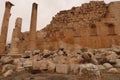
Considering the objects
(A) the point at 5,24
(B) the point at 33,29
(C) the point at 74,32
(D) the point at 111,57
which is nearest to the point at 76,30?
(C) the point at 74,32

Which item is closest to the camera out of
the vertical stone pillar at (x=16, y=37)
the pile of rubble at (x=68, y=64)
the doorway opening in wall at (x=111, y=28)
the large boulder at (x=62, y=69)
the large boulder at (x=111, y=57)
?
the large boulder at (x=62, y=69)

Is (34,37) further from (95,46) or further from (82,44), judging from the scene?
(95,46)

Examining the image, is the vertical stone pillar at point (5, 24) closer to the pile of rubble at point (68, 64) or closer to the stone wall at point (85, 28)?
the stone wall at point (85, 28)

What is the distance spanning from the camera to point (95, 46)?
19.2 m

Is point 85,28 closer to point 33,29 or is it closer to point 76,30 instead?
point 76,30

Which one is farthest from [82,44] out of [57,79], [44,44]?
[57,79]

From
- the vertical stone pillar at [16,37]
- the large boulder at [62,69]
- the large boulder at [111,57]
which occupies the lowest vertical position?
the large boulder at [62,69]

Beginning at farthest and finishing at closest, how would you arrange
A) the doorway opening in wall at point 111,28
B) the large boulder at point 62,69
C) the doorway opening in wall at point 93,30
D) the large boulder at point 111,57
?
the doorway opening in wall at point 93,30
the doorway opening in wall at point 111,28
the large boulder at point 111,57
the large boulder at point 62,69

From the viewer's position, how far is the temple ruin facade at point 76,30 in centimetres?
1955

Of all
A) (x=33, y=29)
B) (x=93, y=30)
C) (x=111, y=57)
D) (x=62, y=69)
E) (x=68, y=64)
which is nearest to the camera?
(x=62, y=69)

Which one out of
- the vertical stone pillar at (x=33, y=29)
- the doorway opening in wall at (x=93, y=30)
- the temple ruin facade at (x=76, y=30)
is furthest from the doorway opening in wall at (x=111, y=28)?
the vertical stone pillar at (x=33, y=29)

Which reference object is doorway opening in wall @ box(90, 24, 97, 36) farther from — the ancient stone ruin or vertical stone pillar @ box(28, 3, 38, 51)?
vertical stone pillar @ box(28, 3, 38, 51)

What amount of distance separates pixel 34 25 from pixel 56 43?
10.2 feet

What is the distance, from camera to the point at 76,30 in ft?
67.7
